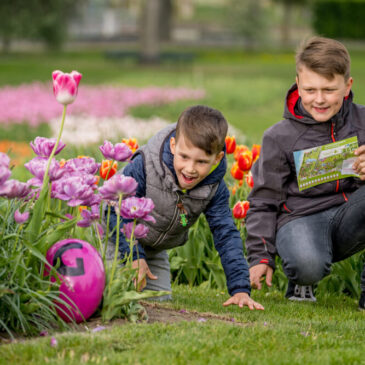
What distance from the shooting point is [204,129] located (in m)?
3.20

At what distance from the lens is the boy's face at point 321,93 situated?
150 inches

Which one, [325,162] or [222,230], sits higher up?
[325,162]

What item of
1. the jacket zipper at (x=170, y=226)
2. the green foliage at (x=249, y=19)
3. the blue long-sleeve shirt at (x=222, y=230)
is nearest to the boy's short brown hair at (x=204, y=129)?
the blue long-sleeve shirt at (x=222, y=230)

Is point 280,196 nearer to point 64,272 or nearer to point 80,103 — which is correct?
point 64,272

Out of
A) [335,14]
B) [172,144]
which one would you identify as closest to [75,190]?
[172,144]

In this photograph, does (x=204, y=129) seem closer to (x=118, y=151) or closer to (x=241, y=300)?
(x=118, y=151)

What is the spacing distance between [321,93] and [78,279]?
1.67 m

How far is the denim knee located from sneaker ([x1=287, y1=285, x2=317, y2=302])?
21 cm

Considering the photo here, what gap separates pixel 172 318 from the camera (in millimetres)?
3115

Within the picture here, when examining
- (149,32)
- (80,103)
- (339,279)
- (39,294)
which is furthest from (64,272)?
(149,32)

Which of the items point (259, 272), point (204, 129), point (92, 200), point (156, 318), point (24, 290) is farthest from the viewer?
point (259, 272)

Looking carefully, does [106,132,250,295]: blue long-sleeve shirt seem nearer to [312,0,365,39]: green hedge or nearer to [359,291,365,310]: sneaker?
[359,291,365,310]: sneaker

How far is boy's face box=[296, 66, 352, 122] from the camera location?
12.5ft

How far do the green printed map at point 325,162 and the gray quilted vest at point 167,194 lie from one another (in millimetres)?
590
